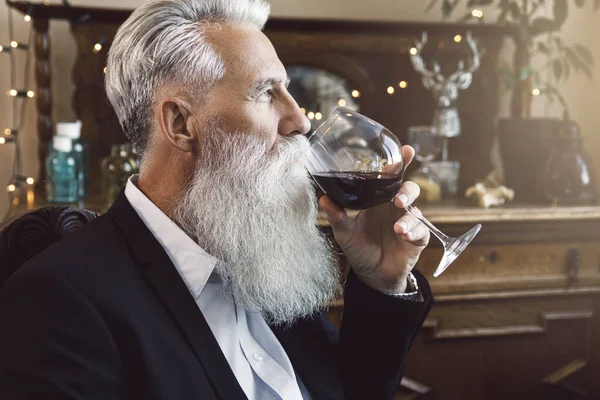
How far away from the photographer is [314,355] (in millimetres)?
1198

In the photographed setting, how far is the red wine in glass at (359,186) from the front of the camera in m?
1.04

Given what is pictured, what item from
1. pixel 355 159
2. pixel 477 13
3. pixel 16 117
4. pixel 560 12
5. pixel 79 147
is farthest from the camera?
pixel 477 13

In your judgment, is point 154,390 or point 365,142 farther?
point 365,142

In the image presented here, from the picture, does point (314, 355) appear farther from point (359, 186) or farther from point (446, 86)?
point (446, 86)

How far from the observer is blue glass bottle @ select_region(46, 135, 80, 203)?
1.98 meters

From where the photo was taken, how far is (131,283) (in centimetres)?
98

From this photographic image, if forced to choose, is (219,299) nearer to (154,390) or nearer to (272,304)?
(272,304)

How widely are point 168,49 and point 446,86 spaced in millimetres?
1384

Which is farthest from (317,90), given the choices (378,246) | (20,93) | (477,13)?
(378,246)

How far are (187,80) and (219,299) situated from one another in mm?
360

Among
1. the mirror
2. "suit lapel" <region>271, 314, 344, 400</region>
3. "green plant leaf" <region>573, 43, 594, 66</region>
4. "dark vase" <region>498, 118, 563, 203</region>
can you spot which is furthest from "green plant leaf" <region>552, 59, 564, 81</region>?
"suit lapel" <region>271, 314, 344, 400</region>

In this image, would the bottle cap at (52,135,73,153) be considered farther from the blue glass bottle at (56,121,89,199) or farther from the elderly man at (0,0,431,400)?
the elderly man at (0,0,431,400)

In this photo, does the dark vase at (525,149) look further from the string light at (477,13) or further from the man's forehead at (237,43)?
the man's forehead at (237,43)

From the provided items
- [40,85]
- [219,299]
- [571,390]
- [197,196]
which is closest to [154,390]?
[219,299]
